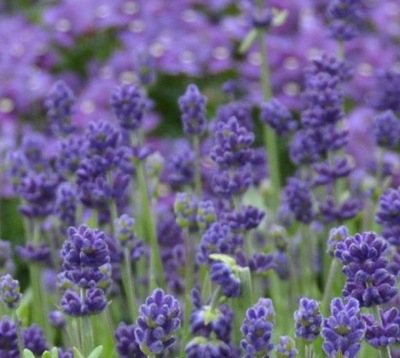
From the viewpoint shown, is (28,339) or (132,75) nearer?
(28,339)

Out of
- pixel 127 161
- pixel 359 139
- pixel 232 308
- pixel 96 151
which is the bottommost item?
pixel 359 139

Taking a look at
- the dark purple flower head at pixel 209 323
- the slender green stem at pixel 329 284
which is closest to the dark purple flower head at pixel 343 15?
the slender green stem at pixel 329 284

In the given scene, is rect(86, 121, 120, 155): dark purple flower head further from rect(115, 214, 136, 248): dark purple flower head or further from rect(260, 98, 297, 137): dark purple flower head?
rect(260, 98, 297, 137): dark purple flower head

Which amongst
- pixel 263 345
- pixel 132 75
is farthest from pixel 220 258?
pixel 132 75

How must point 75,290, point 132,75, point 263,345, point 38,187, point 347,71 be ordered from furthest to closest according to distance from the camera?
point 132,75, point 347,71, point 38,187, point 75,290, point 263,345

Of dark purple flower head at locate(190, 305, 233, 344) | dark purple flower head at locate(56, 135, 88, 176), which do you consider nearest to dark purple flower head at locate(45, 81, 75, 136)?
dark purple flower head at locate(56, 135, 88, 176)

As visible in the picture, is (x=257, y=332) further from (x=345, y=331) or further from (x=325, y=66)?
(x=325, y=66)

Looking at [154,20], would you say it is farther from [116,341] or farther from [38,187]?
[116,341]

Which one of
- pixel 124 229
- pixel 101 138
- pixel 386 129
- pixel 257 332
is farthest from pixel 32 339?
pixel 386 129
